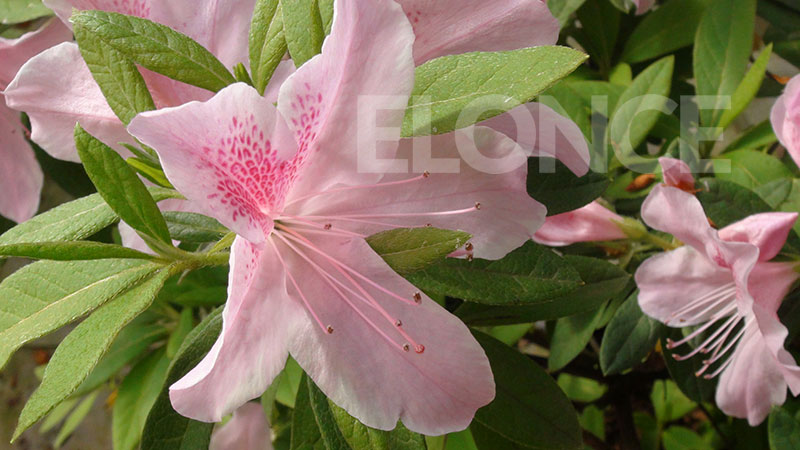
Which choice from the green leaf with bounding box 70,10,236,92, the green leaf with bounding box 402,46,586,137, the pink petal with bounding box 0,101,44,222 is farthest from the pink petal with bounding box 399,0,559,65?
the pink petal with bounding box 0,101,44,222

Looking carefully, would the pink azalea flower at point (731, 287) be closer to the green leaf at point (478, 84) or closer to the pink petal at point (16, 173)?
the green leaf at point (478, 84)

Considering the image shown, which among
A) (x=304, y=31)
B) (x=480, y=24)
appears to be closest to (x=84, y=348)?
(x=304, y=31)

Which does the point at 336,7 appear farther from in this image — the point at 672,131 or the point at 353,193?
the point at 672,131

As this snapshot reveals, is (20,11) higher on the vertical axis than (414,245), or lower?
higher

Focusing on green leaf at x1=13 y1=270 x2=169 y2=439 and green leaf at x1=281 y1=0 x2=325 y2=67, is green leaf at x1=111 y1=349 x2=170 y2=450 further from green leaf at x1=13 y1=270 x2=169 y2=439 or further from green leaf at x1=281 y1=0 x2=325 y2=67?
green leaf at x1=281 y1=0 x2=325 y2=67

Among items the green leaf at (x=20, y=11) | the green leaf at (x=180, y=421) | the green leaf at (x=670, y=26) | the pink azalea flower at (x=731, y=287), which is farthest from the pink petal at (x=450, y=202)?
the green leaf at (x=670, y=26)

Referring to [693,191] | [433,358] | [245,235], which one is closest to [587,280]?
[693,191]

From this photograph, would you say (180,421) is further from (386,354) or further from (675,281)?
(675,281)
